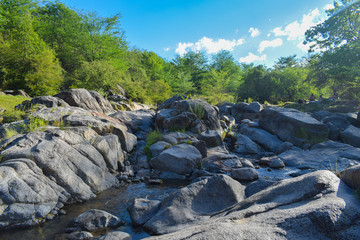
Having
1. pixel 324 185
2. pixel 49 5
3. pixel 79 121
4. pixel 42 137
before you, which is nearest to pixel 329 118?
pixel 324 185

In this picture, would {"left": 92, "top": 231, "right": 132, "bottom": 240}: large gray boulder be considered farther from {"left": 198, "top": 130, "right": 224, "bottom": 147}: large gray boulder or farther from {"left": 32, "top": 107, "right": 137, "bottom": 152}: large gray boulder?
{"left": 198, "top": 130, "right": 224, "bottom": 147}: large gray boulder

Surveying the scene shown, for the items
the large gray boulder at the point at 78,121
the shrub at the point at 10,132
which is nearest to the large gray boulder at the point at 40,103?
the large gray boulder at the point at 78,121

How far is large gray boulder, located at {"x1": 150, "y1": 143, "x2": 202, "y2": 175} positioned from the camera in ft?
29.8

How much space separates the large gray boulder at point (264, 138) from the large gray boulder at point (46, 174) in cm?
1049

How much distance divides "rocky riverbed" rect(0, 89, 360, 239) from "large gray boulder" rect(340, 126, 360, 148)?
70mm

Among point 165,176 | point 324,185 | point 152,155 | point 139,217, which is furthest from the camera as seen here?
point 152,155

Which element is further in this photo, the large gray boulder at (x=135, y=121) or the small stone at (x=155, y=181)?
→ the large gray boulder at (x=135, y=121)

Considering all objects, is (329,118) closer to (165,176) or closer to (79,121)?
(165,176)

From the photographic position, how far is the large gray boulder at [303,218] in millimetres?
2334

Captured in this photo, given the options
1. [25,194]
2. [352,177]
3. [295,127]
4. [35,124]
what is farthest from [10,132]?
[295,127]

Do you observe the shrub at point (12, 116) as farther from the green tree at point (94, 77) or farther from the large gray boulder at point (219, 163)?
the green tree at point (94, 77)

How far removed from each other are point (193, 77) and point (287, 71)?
22.1 m

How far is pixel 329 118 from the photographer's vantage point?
17.2 metres

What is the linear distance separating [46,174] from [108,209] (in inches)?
86.3
